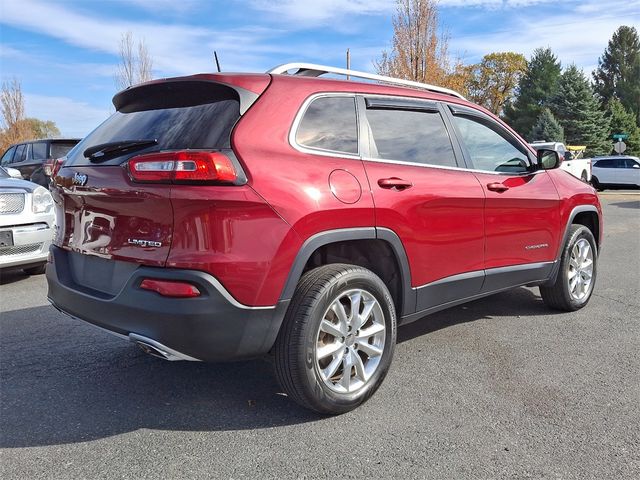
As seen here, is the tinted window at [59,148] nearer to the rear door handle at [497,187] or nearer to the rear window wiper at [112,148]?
the rear window wiper at [112,148]

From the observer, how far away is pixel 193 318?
2467 millimetres

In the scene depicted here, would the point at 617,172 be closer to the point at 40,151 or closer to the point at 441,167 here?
the point at 40,151

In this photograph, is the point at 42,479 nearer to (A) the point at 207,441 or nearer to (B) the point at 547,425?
(A) the point at 207,441

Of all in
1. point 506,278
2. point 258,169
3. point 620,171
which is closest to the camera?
point 258,169

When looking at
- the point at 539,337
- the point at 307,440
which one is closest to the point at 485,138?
the point at 539,337

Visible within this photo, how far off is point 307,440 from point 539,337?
92.1 inches

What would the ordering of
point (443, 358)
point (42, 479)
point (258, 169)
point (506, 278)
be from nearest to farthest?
1. point (42, 479)
2. point (258, 169)
3. point (443, 358)
4. point (506, 278)

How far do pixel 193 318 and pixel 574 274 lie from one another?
3.73 meters

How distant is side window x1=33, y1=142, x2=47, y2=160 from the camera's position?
41.8 ft

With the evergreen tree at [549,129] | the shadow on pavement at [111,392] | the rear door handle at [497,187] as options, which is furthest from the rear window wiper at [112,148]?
the evergreen tree at [549,129]

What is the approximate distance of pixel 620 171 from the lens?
25.8 metres

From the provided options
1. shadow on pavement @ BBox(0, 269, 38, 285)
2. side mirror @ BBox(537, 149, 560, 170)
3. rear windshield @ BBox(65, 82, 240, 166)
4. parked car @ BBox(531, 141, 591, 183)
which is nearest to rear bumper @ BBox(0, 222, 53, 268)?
shadow on pavement @ BBox(0, 269, 38, 285)

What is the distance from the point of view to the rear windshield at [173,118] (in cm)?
264

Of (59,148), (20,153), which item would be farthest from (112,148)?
(20,153)
